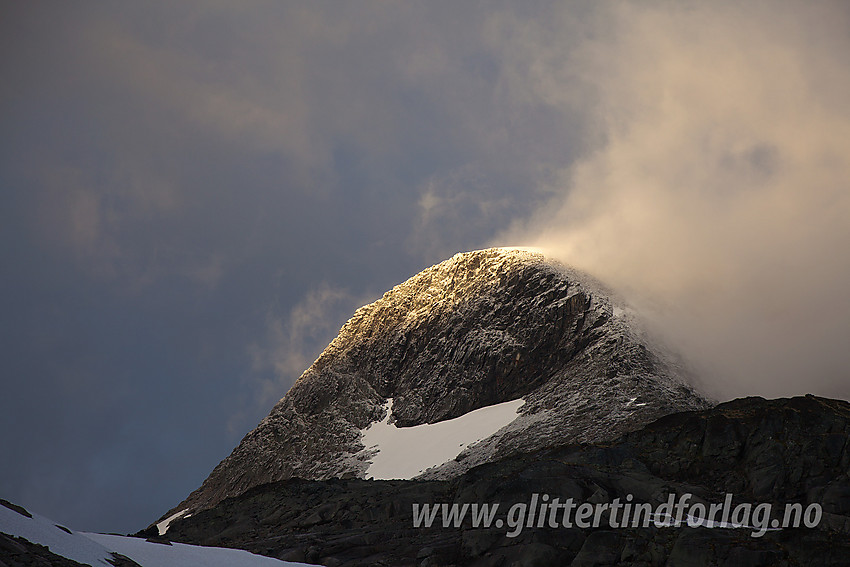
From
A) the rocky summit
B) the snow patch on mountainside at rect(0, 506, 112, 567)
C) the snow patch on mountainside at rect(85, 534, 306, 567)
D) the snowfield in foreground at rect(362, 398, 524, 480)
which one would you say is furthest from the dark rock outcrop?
the snowfield in foreground at rect(362, 398, 524, 480)

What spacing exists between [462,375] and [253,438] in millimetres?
38690

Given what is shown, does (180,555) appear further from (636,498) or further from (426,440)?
(426,440)

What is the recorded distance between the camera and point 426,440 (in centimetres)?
9044

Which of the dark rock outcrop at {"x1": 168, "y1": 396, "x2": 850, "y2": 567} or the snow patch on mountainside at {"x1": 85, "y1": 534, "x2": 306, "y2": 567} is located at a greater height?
the dark rock outcrop at {"x1": 168, "y1": 396, "x2": 850, "y2": 567}

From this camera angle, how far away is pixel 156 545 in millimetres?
29672

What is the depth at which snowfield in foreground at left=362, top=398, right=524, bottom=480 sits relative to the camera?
81.9 metres

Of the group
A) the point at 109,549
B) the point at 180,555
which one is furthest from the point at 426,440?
the point at 109,549

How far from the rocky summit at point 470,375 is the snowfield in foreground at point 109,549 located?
44.5 meters

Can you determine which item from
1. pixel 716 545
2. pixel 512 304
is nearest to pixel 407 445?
pixel 512 304

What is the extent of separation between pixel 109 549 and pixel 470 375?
74.6 meters

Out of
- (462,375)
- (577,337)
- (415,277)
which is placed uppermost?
(415,277)

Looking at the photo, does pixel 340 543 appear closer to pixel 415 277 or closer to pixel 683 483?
pixel 683 483

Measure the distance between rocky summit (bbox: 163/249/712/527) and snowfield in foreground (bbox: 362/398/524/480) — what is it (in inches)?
37.7

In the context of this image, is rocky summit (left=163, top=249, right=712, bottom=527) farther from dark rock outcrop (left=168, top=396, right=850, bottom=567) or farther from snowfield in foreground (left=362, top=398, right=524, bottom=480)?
dark rock outcrop (left=168, top=396, right=850, bottom=567)
